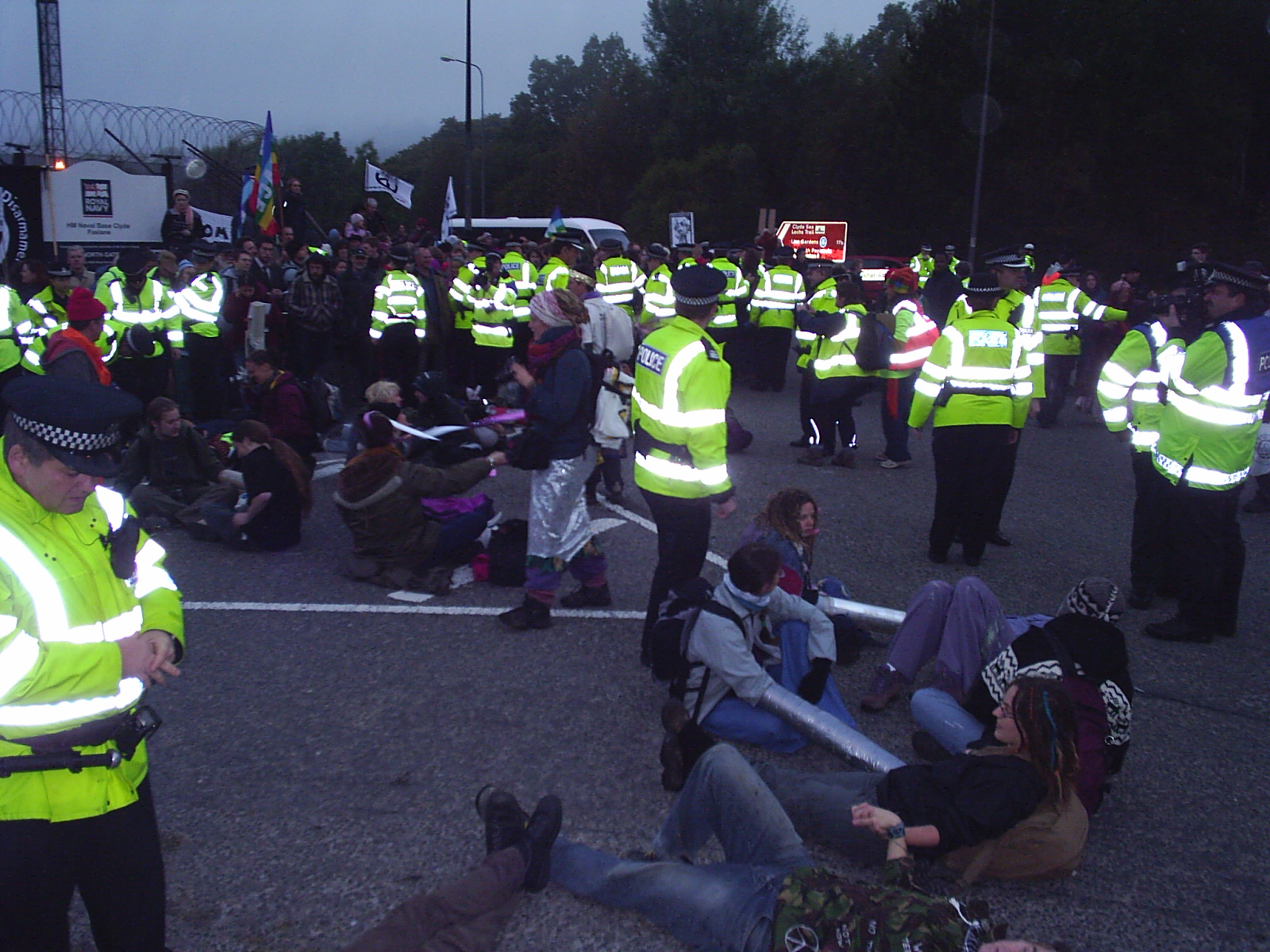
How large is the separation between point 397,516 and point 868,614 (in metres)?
2.99

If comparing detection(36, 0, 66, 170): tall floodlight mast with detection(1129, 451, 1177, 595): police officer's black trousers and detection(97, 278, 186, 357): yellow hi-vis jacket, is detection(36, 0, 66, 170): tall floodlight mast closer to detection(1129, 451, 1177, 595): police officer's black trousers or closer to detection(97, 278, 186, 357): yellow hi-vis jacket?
detection(97, 278, 186, 357): yellow hi-vis jacket

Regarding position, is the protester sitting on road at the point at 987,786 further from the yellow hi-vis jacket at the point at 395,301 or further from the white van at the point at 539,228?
the white van at the point at 539,228

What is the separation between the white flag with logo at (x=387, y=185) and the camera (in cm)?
1867

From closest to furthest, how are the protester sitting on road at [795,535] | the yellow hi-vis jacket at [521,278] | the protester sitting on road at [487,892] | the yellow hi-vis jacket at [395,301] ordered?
1. the protester sitting on road at [487,892]
2. the protester sitting on road at [795,535]
3. the yellow hi-vis jacket at [395,301]
4. the yellow hi-vis jacket at [521,278]

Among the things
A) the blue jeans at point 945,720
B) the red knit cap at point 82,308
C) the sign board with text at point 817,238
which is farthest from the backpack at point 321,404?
the sign board with text at point 817,238

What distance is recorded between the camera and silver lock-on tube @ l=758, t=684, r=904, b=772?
436 centimetres

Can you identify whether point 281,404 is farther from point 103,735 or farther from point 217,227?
point 217,227

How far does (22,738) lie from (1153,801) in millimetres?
4155

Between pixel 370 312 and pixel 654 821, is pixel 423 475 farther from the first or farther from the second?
pixel 370 312

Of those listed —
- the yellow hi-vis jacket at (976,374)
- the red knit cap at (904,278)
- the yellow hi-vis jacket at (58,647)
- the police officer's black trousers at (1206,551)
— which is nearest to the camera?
the yellow hi-vis jacket at (58,647)

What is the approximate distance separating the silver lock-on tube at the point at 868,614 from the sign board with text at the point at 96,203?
597 inches

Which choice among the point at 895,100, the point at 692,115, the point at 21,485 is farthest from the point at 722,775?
the point at 692,115

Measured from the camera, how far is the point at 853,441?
34.6 ft

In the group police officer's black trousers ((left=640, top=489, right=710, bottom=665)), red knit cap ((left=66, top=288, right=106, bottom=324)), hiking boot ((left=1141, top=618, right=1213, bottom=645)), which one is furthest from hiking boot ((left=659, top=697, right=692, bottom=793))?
red knit cap ((left=66, top=288, right=106, bottom=324))
